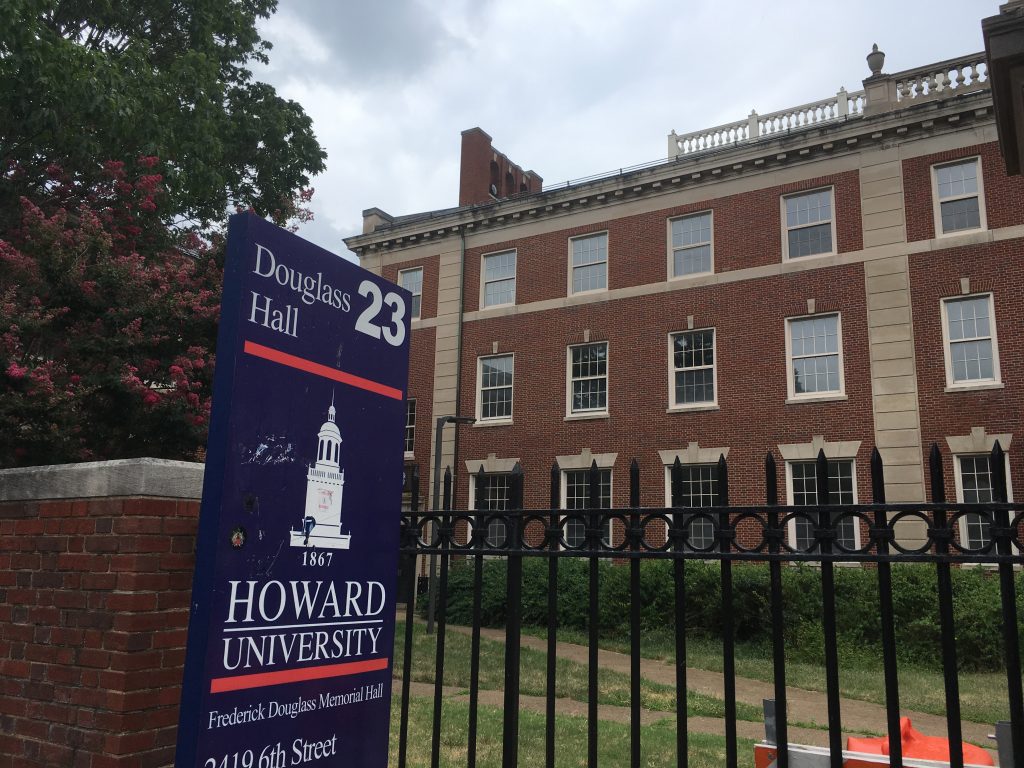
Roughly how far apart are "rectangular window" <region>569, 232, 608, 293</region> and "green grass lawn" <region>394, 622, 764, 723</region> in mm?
12630

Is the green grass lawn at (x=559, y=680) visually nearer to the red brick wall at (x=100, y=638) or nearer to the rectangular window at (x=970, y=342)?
the red brick wall at (x=100, y=638)

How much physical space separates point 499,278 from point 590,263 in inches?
129

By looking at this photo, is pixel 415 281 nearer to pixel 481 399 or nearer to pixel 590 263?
pixel 481 399

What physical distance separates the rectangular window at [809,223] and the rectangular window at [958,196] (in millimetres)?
2475

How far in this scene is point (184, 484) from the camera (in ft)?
12.0

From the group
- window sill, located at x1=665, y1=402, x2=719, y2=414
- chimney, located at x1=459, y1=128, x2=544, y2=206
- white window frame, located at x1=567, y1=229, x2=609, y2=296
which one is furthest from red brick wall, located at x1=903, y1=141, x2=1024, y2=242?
chimney, located at x1=459, y1=128, x2=544, y2=206

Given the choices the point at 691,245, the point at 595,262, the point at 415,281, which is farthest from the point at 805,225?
the point at 415,281

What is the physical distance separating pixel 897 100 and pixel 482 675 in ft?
58.2

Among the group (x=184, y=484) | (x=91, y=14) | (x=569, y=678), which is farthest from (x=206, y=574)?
(x=91, y=14)

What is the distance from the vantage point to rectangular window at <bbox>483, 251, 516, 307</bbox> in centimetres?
2589

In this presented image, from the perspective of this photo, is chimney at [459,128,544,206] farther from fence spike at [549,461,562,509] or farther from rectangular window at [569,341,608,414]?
fence spike at [549,461,562,509]

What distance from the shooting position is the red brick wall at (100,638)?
3.42 meters

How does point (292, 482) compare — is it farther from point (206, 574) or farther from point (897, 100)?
point (897, 100)

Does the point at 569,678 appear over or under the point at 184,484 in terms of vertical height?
under
